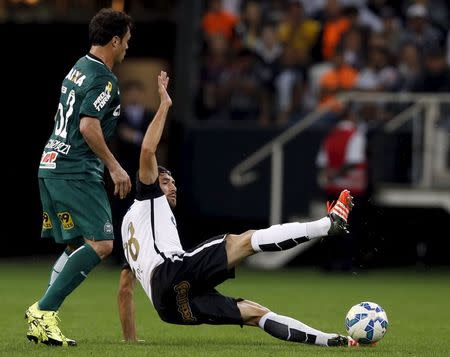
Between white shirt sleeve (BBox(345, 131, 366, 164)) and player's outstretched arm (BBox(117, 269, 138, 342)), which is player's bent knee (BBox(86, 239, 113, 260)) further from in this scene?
white shirt sleeve (BBox(345, 131, 366, 164))

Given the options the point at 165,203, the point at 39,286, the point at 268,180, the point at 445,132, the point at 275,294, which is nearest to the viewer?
the point at 165,203

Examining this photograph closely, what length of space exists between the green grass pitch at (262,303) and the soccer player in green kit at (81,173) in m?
0.38

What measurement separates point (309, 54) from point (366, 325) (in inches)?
408

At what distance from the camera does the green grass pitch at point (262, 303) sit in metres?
9.04

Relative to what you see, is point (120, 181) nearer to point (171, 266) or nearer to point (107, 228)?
point (107, 228)

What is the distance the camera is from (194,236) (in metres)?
19.4

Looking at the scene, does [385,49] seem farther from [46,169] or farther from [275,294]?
[46,169]

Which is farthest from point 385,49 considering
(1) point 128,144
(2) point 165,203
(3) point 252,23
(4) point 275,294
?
(2) point 165,203

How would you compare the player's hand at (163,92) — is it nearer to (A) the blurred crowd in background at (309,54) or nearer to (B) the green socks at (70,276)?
(B) the green socks at (70,276)

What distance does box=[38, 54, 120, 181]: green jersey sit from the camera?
30.6 feet

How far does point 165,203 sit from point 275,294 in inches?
216

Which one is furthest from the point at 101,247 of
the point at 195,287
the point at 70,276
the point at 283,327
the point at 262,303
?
the point at 262,303

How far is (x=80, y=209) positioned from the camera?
927 cm

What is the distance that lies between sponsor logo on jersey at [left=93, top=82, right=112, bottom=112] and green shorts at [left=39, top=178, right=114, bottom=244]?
0.54 metres
